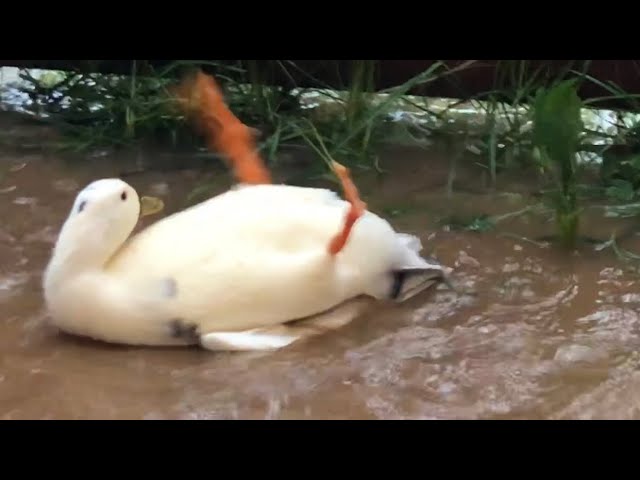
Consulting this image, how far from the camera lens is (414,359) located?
1.22 m

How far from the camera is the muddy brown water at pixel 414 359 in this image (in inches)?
44.0

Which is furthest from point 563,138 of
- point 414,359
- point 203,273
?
point 203,273

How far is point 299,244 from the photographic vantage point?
1.27 m

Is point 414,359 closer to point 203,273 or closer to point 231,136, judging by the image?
point 203,273

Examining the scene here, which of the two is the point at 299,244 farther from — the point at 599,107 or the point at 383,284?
the point at 599,107

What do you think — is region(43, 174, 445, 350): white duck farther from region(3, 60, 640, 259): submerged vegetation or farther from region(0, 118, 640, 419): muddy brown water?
region(3, 60, 640, 259): submerged vegetation

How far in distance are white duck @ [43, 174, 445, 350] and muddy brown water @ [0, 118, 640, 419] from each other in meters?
0.03

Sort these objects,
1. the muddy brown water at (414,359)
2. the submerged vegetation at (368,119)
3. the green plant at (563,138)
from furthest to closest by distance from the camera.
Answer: the submerged vegetation at (368,119) → the green plant at (563,138) → the muddy brown water at (414,359)

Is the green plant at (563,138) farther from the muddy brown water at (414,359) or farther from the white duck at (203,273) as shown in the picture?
the white duck at (203,273)

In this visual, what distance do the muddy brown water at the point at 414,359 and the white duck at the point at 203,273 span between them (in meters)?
0.03

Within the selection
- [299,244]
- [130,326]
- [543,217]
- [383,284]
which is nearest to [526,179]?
[543,217]

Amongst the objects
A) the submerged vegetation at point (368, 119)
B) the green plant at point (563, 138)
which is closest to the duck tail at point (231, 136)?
the submerged vegetation at point (368, 119)

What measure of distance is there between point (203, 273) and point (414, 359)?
0.25 metres

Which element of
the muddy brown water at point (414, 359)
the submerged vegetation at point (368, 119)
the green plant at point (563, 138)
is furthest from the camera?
the submerged vegetation at point (368, 119)
